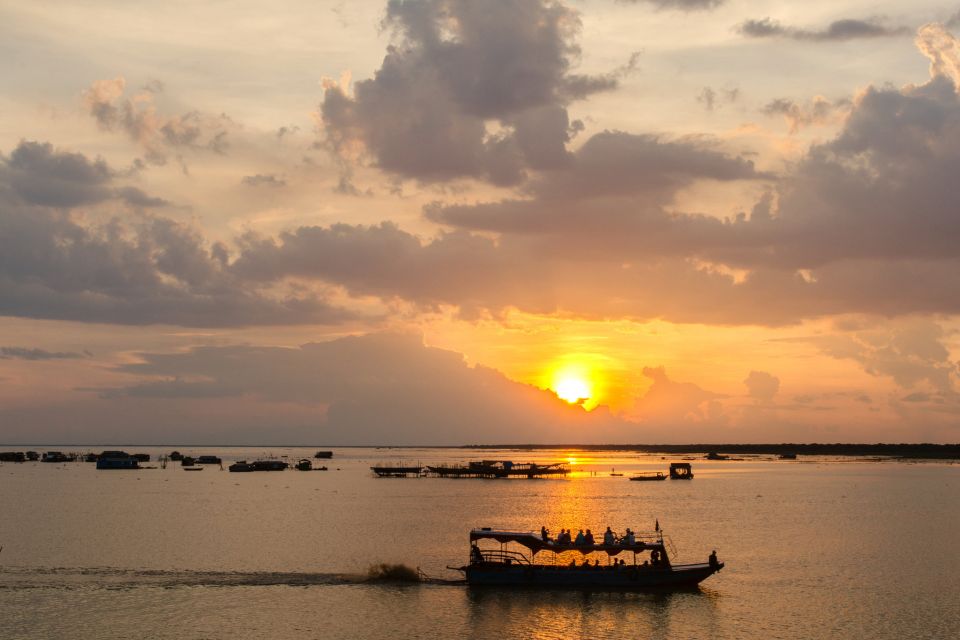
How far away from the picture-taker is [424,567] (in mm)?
72062

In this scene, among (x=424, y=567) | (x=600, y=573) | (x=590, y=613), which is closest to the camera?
(x=590, y=613)

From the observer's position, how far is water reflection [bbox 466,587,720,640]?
52.9 meters

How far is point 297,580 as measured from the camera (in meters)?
65.1

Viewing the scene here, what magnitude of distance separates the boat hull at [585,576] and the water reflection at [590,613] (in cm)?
52

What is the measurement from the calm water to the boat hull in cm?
86

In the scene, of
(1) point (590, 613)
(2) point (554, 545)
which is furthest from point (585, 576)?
(1) point (590, 613)

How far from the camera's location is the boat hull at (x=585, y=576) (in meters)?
62.5

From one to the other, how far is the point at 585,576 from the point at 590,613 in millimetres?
5177

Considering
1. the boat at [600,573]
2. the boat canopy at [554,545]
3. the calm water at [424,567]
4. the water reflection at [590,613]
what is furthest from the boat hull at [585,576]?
the boat canopy at [554,545]

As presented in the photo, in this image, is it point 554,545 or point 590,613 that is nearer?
point 590,613

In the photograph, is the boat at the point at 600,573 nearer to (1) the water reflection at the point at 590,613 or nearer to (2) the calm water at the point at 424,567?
(1) the water reflection at the point at 590,613

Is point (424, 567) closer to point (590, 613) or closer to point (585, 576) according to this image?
point (585, 576)

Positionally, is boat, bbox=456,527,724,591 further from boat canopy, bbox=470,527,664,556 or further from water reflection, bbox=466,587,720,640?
water reflection, bbox=466,587,720,640

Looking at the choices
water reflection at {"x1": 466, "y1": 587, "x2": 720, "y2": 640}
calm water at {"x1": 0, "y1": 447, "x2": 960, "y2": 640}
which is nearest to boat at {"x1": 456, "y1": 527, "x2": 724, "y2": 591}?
water reflection at {"x1": 466, "y1": 587, "x2": 720, "y2": 640}
